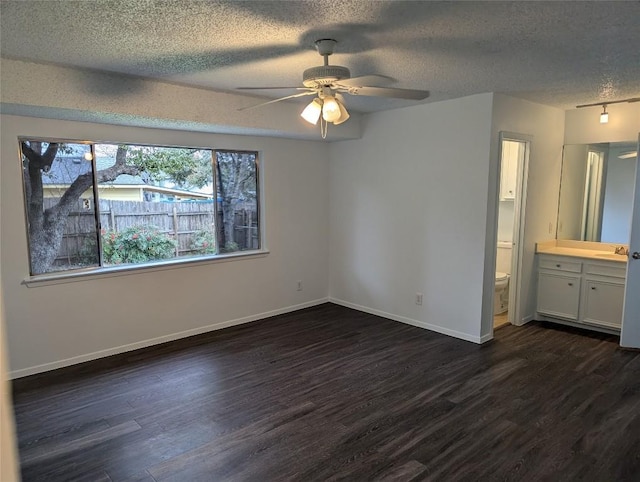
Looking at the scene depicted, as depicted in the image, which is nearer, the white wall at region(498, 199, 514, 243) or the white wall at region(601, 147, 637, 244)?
the white wall at region(601, 147, 637, 244)

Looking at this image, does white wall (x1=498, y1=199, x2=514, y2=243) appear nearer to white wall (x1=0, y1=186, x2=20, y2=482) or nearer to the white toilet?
the white toilet

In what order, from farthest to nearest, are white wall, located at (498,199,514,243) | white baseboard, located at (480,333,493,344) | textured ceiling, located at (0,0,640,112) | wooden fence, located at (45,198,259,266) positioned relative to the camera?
white wall, located at (498,199,514,243)
white baseboard, located at (480,333,493,344)
wooden fence, located at (45,198,259,266)
textured ceiling, located at (0,0,640,112)

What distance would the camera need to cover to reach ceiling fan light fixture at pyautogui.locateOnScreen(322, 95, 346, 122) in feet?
8.59

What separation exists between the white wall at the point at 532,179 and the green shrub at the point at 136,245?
3336mm

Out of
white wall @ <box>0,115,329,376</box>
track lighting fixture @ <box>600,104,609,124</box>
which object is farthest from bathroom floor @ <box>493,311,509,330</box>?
track lighting fixture @ <box>600,104,609,124</box>

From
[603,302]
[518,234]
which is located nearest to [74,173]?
[518,234]

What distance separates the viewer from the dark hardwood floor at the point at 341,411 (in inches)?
96.5

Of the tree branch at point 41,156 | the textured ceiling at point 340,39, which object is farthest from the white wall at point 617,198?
the tree branch at point 41,156

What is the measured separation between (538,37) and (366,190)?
2896 millimetres

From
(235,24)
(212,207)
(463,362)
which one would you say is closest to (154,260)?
(212,207)

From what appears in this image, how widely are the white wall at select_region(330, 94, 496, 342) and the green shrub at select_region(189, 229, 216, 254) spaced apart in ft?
5.59

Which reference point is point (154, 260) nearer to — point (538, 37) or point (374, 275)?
point (374, 275)

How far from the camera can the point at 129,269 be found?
4090 mm

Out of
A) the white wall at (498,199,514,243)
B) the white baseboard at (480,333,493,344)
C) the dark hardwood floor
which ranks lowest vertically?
the dark hardwood floor
